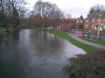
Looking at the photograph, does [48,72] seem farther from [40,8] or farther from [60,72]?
[40,8]

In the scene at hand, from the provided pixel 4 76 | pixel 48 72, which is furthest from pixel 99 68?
pixel 4 76

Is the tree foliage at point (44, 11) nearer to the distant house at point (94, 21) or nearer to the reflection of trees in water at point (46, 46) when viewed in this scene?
the distant house at point (94, 21)

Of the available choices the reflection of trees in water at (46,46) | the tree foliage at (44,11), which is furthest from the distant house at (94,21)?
the reflection of trees in water at (46,46)

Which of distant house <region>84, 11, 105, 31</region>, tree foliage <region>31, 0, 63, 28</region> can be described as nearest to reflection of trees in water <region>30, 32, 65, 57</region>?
distant house <region>84, 11, 105, 31</region>

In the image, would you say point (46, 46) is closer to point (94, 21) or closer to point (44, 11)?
point (94, 21)

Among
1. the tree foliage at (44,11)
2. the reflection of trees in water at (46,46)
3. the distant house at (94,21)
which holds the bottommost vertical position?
the reflection of trees in water at (46,46)

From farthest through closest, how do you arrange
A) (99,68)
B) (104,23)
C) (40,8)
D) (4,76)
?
1. (40,8)
2. (104,23)
3. (4,76)
4. (99,68)

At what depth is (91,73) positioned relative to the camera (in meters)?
4.22

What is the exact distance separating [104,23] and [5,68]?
144 ft

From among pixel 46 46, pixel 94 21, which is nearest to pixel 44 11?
pixel 94 21

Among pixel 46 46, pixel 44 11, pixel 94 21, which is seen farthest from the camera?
pixel 44 11

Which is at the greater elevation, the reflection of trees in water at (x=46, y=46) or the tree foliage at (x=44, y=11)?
the tree foliage at (x=44, y=11)

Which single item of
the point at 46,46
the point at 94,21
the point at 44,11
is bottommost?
the point at 46,46

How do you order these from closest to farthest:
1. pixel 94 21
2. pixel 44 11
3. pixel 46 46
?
pixel 46 46, pixel 94 21, pixel 44 11
